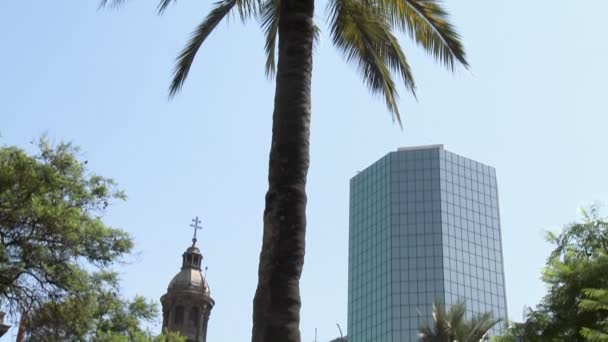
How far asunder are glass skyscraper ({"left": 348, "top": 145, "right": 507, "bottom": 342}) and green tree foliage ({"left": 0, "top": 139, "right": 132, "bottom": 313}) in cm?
10492

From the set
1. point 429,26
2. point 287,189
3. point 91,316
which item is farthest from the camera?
point 91,316

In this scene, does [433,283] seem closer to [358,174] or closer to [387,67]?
[358,174]

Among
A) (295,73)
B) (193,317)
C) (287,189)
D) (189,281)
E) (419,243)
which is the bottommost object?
(287,189)

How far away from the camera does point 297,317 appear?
11.2 meters

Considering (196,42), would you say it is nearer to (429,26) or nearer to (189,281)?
(429,26)

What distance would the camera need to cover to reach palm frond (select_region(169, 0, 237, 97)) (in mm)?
16984

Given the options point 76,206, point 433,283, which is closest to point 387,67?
point 76,206

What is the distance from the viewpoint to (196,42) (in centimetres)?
1711

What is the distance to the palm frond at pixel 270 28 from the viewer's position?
56.3ft

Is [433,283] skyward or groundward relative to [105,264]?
skyward

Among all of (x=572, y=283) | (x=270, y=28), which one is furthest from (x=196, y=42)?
(x=572, y=283)

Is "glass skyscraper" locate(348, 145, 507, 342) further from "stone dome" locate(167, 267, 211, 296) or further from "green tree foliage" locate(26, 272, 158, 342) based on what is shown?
"green tree foliage" locate(26, 272, 158, 342)

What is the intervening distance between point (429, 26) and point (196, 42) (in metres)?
4.80

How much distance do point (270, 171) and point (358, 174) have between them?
458ft
